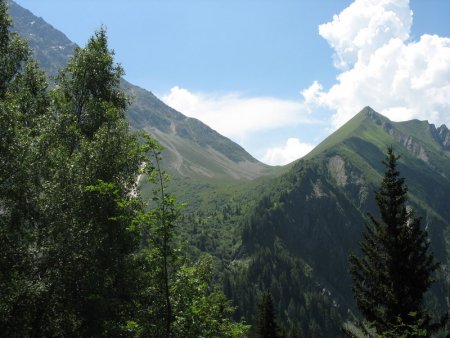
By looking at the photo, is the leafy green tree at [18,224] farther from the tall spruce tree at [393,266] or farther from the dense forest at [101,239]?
the tall spruce tree at [393,266]

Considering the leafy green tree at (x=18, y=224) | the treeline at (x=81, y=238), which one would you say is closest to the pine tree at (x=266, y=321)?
the treeline at (x=81, y=238)

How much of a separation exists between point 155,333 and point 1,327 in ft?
27.6

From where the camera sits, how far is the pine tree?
4925 centimetres

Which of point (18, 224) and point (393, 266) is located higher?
point (393, 266)

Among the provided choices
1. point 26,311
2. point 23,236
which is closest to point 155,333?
point 26,311

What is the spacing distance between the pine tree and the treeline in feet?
98.4

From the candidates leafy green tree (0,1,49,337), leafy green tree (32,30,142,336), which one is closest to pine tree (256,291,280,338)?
leafy green tree (32,30,142,336)

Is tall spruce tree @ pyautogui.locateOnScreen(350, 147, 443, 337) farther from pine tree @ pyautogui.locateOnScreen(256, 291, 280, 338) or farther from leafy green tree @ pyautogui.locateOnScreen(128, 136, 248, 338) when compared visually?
pine tree @ pyautogui.locateOnScreen(256, 291, 280, 338)

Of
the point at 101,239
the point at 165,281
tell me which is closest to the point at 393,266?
the point at 165,281

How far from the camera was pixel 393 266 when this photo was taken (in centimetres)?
2422

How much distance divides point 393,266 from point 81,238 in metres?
17.7

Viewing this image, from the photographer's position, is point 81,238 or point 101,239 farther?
point 101,239

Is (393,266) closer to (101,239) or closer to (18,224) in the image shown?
(101,239)

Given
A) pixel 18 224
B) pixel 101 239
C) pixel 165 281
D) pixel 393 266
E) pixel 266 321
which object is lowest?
pixel 266 321
